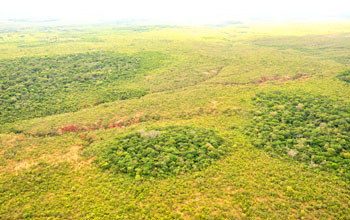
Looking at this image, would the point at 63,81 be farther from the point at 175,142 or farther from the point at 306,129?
the point at 306,129

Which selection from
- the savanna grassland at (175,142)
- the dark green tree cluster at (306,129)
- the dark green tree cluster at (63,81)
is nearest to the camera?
the savanna grassland at (175,142)

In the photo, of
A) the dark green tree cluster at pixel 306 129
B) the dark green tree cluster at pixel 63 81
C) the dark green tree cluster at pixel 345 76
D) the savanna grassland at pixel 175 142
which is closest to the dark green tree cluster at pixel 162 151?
the savanna grassland at pixel 175 142

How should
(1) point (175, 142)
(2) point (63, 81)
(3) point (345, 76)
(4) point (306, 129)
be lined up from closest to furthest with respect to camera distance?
(1) point (175, 142)
(4) point (306, 129)
(3) point (345, 76)
(2) point (63, 81)

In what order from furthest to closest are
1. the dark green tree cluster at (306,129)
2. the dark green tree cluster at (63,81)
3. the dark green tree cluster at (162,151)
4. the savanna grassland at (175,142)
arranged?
1. the dark green tree cluster at (63,81)
2. the dark green tree cluster at (306,129)
3. the dark green tree cluster at (162,151)
4. the savanna grassland at (175,142)

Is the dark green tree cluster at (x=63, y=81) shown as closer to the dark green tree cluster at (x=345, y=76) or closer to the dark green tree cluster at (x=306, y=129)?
the dark green tree cluster at (x=306, y=129)

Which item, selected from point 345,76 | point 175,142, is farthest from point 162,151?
point 345,76

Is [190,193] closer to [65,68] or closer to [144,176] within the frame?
[144,176]

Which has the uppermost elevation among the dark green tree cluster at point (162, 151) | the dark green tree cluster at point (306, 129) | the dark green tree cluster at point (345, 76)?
the dark green tree cluster at point (345, 76)
